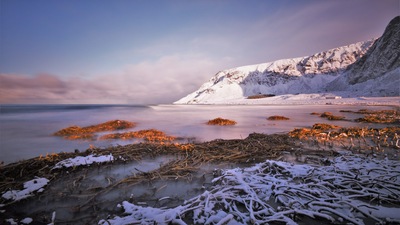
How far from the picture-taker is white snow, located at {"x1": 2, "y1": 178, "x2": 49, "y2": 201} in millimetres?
2404

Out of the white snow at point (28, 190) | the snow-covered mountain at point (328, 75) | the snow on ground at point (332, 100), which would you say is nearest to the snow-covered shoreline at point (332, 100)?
the snow on ground at point (332, 100)

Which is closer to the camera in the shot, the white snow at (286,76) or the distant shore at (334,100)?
the distant shore at (334,100)

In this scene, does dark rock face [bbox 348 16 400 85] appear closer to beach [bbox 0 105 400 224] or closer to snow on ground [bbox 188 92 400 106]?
snow on ground [bbox 188 92 400 106]

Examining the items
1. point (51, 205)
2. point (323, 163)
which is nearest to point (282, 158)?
point (323, 163)

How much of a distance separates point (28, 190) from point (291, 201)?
11.2 feet

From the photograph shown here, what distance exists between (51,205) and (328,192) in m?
3.45

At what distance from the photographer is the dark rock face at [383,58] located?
194 ft

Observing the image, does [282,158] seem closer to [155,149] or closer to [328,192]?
[328,192]

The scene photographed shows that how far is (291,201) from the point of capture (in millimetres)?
2178

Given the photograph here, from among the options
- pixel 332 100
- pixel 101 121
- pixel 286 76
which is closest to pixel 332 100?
pixel 332 100

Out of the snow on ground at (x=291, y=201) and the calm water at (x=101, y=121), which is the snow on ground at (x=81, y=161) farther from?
the calm water at (x=101, y=121)

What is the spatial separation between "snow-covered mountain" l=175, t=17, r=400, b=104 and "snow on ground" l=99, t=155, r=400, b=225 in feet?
194

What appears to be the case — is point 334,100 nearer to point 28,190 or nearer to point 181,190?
point 181,190

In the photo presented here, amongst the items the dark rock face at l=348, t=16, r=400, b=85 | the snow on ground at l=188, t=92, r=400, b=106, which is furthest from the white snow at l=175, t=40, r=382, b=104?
the snow on ground at l=188, t=92, r=400, b=106
